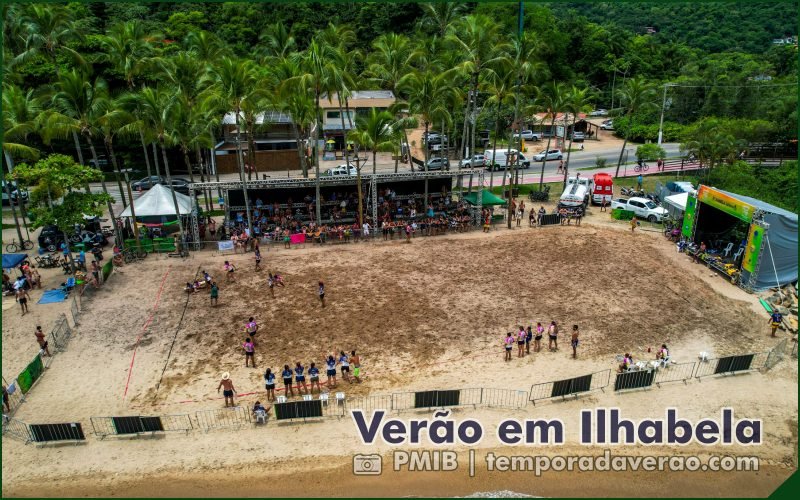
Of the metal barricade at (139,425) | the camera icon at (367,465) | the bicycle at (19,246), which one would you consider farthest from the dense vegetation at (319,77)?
the camera icon at (367,465)

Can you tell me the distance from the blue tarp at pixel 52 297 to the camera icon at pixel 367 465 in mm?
18775

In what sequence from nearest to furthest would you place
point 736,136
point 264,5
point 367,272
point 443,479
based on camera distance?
point 443,479
point 367,272
point 736,136
point 264,5

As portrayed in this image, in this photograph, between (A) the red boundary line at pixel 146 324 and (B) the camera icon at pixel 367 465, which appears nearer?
(B) the camera icon at pixel 367 465

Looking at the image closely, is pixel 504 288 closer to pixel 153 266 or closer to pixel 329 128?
pixel 153 266

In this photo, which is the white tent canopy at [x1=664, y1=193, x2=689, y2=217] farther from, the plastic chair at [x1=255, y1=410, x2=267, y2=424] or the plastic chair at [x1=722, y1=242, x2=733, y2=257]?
the plastic chair at [x1=255, y1=410, x2=267, y2=424]

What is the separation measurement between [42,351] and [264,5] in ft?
252

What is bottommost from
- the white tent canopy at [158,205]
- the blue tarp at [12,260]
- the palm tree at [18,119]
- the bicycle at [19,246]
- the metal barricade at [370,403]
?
the metal barricade at [370,403]

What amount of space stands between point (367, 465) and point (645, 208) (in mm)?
30498

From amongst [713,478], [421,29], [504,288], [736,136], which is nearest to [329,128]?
[421,29]

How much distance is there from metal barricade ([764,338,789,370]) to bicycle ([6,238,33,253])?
129 feet

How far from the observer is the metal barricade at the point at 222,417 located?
17.5m

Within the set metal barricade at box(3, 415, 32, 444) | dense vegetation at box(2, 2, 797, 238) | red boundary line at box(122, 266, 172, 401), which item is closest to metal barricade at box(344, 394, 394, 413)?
red boundary line at box(122, 266, 172, 401)

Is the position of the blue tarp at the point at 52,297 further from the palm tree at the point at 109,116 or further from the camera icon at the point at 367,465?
the camera icon at the point at 367,465

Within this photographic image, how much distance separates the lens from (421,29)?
241 feet
